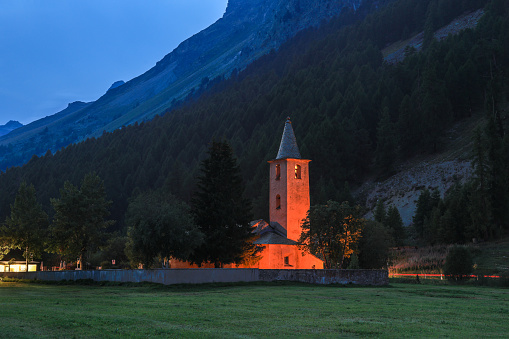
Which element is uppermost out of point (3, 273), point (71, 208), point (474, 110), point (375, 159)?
point (474, 110)

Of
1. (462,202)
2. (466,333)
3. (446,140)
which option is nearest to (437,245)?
(462,202)

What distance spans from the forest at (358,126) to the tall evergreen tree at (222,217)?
557 inches

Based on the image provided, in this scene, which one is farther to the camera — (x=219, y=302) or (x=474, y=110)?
(x=474, y=110)

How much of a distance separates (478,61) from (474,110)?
10.9m

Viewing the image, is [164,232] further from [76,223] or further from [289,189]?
[289,189]

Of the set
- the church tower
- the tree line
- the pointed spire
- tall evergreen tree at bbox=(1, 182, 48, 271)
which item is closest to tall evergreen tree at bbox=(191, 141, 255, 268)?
the tree line

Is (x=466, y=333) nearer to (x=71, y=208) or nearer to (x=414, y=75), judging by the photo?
(x=71, y=208)

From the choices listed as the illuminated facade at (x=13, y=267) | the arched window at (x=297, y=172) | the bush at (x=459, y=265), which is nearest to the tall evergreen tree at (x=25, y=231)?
the illuminated facade at (x=13, y=267)

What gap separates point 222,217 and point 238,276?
7102 mm

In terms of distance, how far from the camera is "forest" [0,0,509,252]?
263 feet

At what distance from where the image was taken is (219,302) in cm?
2539

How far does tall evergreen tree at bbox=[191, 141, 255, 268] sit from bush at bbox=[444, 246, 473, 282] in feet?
59.8

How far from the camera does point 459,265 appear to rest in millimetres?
46812

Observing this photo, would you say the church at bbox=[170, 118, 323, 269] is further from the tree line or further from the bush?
the bush
